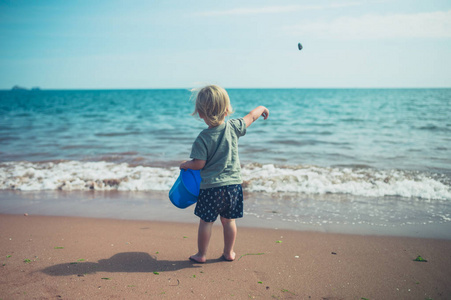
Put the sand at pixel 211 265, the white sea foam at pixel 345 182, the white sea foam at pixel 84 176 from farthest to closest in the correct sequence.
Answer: the white sea foam at pixel 84 176, the white sea foam at pixel 345 182, the sand at pixel 211 265

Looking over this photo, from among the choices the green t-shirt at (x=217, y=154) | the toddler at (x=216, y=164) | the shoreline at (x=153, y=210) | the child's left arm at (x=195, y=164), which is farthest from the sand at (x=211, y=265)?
the child's left arm at (x=195, y=164)

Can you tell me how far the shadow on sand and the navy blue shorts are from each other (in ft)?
1.43

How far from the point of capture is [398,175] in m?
5.82

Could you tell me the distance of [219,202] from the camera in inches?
99.3

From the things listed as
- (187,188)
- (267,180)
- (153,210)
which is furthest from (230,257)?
(267,180)

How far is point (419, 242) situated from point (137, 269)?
8.63 feet

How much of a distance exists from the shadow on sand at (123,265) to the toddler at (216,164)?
18cm

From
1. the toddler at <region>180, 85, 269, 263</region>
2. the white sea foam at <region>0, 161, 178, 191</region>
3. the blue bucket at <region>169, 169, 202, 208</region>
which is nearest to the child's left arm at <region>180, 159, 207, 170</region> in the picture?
the toddler at <region>180, 85, 269, 263</region>

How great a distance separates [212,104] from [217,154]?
15.2 inches

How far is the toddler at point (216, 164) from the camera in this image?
2406 millimetres

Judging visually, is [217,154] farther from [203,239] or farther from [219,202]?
[203,239]

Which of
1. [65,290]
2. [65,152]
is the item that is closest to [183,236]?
[65,290]

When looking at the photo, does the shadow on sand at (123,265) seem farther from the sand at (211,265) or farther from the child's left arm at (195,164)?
the child's left arm at (195,164)

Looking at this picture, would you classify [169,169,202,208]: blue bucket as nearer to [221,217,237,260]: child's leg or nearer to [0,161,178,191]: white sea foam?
[221,217,237,260]: child's leg
